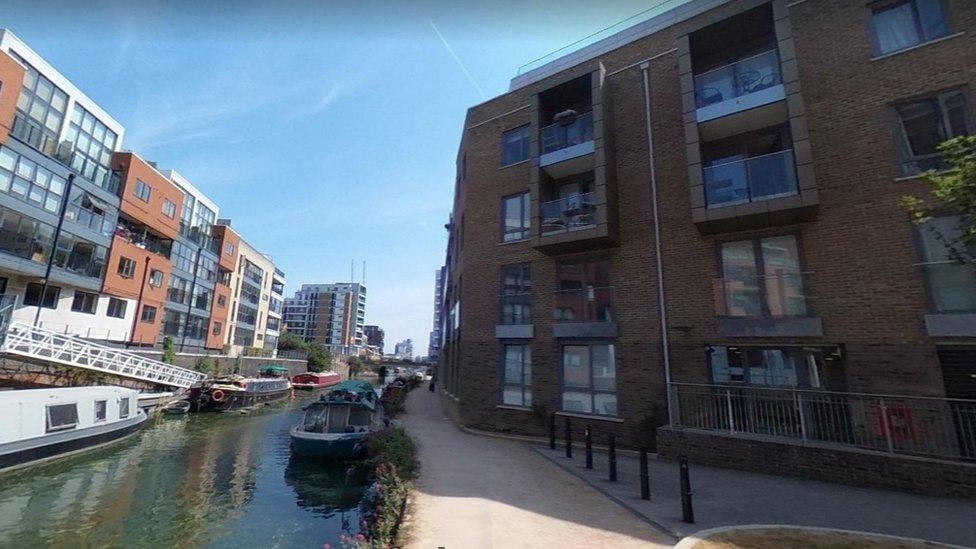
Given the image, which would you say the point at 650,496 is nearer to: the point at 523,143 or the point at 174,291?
the point at 523,143

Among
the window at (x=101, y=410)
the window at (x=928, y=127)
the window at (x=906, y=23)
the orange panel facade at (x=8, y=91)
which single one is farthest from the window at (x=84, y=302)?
the window at (x=906, y=23)

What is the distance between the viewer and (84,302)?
2939 cm

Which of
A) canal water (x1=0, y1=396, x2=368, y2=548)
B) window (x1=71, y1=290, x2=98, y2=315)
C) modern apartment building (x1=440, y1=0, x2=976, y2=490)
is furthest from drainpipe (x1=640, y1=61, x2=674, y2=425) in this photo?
window (x1=71, y1=290, x2=98, y2=315)

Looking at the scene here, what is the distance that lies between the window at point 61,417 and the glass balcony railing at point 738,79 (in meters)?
22.6

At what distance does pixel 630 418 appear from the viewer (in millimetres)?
13219

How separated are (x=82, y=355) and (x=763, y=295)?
2828 centimetres

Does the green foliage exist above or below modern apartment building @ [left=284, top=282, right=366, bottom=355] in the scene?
below

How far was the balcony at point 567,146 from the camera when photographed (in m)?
15.6

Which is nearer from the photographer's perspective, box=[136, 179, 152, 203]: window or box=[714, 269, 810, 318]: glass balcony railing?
box=[714, 269, 810, 318]: glass balcony railing

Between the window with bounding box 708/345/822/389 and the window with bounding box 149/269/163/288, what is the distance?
41.8 metres

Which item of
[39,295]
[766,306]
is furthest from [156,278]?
[766,306]

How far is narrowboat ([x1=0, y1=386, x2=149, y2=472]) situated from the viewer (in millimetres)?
12156

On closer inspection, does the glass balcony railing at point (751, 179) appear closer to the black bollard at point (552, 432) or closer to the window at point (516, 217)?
the window at point (516, 217)

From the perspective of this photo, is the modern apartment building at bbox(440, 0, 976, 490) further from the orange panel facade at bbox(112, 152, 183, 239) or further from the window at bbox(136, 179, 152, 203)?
the window at bbox(136, 179, 152, 203)
